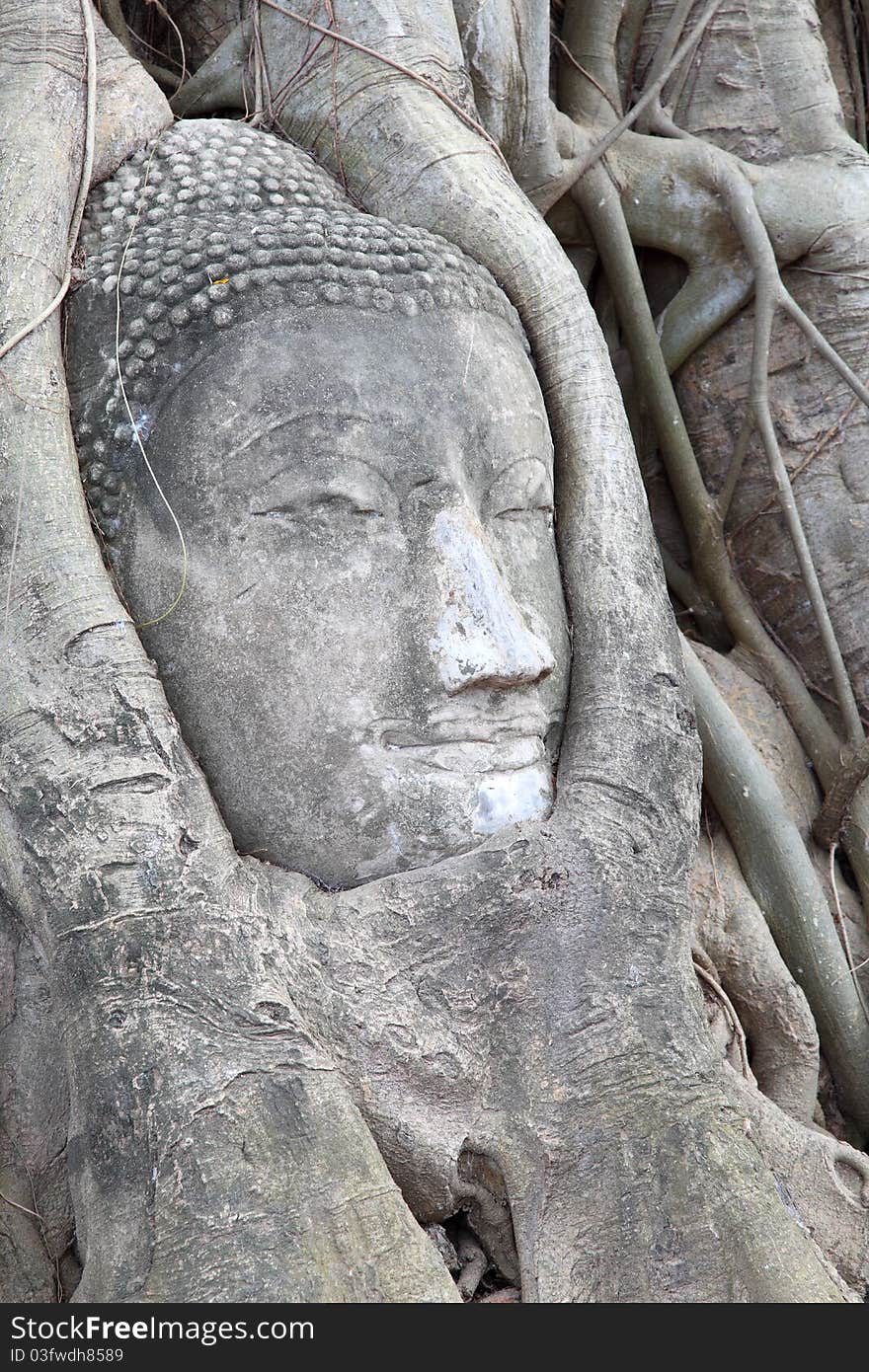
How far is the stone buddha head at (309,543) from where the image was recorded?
1902 millimetres

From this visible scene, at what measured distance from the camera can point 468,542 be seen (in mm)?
1957

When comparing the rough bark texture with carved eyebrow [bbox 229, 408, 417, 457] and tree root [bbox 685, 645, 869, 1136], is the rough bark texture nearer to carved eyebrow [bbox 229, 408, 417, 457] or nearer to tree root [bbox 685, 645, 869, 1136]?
carved eyebrow [bbox 229, 408, 417, 457]

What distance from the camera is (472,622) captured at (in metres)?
1.93

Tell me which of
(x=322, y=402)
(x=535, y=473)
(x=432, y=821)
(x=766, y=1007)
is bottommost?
(x=766, y=1007)

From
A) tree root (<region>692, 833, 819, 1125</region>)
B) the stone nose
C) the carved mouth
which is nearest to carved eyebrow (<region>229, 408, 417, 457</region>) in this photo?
the stone nose

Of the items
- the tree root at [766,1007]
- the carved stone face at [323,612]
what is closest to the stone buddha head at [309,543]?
the carved stone face at [323,612]

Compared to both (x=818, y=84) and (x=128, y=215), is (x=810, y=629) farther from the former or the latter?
(x=128, y=215)

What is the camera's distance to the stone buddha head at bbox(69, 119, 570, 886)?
190 cm

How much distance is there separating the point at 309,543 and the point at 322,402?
207mm

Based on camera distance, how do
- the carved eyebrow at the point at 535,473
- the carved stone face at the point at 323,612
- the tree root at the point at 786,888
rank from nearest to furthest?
1. the carved stone face at the point at 323,612
2. the carved eyebrow at the point at 535,473
3. the tree root at the point at 786,888

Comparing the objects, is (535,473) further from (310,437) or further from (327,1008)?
(327,1008)

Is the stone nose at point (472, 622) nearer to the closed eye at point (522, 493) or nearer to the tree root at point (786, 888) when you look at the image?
the closed eye at point (522, 493)

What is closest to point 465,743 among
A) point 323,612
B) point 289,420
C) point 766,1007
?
point 323,612

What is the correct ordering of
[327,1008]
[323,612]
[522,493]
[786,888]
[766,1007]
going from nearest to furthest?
[327,1008], [323,612], [522,493], [766,1007], [786,888]
